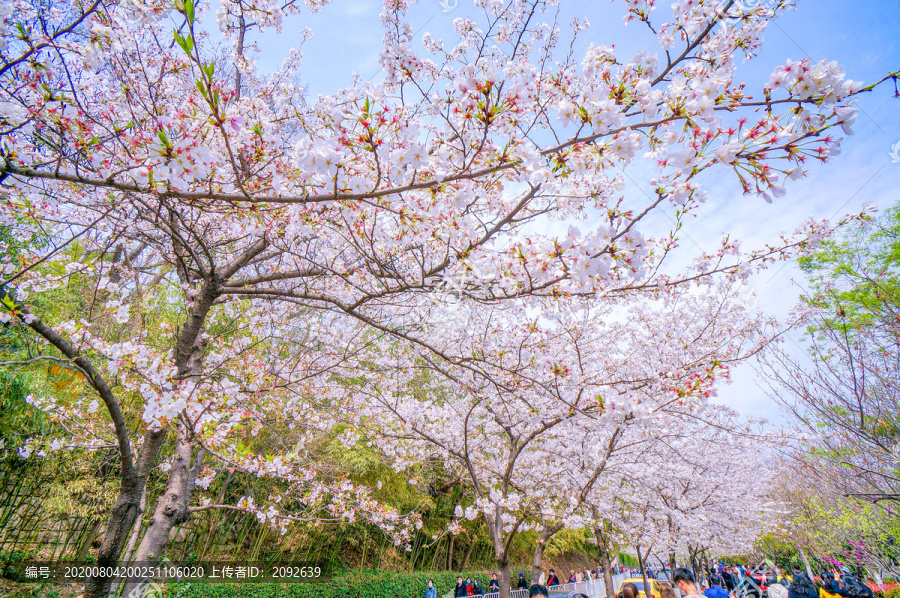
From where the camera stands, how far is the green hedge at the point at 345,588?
5504 mm

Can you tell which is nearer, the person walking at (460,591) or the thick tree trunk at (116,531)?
the thick tree trunk at (116,531)

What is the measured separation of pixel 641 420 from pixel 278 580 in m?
7.37

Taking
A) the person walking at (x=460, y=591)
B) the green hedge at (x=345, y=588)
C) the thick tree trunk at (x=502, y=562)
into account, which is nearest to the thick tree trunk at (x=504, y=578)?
the thick tree trunk at (x=502, y=562)

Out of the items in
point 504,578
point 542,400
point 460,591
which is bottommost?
Result: point 460,591

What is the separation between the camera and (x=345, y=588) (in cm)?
748

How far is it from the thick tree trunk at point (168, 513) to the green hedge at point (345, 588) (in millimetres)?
→ 2203

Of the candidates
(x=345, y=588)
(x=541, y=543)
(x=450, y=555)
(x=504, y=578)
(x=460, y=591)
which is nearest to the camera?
(x=504, y=578)

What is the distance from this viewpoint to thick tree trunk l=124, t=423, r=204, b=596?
3.27 m

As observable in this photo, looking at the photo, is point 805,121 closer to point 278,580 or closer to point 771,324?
point 771,324

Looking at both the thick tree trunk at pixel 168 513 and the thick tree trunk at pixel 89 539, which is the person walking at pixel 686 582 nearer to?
the thick tree trunk at pixel 168 513

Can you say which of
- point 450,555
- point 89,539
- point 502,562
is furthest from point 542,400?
point 450,555

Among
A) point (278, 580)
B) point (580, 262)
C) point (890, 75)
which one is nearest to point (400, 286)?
point (580, 262)

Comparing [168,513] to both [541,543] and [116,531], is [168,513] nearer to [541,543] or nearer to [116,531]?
[116,531]

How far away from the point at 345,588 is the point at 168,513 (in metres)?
5.61
